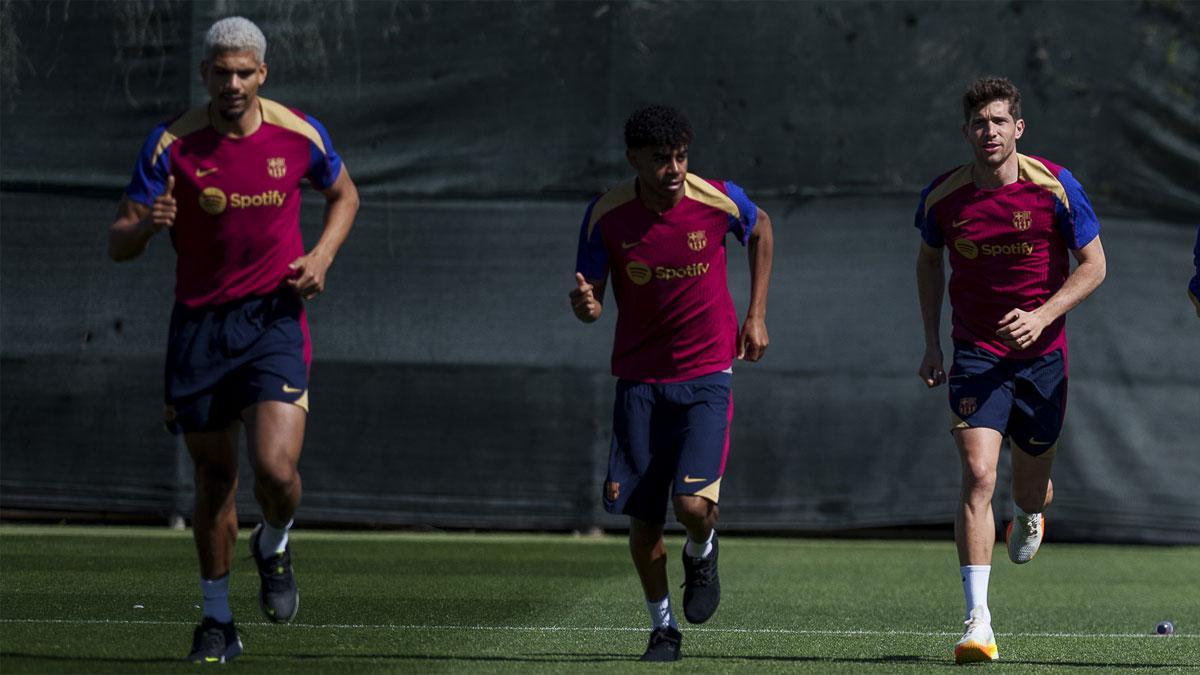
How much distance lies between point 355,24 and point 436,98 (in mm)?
743

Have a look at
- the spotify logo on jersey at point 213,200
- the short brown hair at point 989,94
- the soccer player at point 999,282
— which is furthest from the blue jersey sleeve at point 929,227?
the spotify logo on jersey at point 213,200

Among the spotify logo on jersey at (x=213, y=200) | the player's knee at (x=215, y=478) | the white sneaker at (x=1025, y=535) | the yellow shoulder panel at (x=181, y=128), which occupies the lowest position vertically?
the white sneaker at (x=1025, y=535)

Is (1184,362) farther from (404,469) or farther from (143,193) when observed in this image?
(143,193)

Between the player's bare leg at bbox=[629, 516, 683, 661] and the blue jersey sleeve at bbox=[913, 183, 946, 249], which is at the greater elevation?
the blue jersey sleeve at bbox=[913, 183, 946, 249]

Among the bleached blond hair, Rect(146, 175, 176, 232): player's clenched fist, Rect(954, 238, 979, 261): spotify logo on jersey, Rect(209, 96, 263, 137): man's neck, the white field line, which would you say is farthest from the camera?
the white field line

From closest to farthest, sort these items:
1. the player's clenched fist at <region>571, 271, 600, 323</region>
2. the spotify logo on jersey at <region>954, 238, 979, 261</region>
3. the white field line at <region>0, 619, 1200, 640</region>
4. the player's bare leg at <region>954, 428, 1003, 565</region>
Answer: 1. the player's clenched fist at <region>571, 271, 600, 323</region>
2. the player's bare leg at <region>954, 428, 1003, 565</region>
3. the spotify logo on jersey at <region>954, 238, 979, 261</region>
4. the white field line at <region>0, 619, 1200, 640</region>

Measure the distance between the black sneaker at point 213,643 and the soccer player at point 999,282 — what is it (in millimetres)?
2713

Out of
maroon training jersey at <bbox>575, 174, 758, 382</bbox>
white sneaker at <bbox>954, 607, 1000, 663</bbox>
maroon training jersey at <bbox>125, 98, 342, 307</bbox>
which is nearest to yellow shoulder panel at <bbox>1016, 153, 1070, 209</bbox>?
maroon training jersey at <bbox>575, 174, 758, 382</bbox>

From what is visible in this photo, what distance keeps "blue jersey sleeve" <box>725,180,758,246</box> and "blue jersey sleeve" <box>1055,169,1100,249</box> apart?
4.11 ft

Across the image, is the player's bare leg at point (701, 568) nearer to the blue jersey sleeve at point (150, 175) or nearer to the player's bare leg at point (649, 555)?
the player's bare leg at point (649, 555)

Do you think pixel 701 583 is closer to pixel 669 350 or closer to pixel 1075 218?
pixel 669 350

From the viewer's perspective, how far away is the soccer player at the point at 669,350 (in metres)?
6.52

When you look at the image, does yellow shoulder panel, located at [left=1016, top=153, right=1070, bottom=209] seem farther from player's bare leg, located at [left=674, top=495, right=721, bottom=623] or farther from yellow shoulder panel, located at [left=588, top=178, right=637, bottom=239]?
player's bare leg, located at [left=674, top=495, right=721, bottom=623]

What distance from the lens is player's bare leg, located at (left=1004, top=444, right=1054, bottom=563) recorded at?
296 inches
